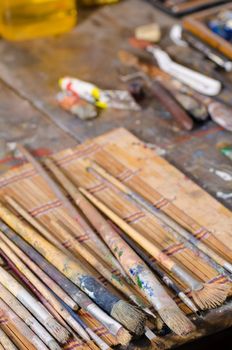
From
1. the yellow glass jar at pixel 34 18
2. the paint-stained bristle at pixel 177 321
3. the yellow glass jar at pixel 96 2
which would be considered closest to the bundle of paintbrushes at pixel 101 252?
the paint-stained bristle at pixel 177 321

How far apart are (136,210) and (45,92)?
1.76 ft

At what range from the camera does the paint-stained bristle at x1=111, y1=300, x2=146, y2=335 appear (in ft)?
3.33

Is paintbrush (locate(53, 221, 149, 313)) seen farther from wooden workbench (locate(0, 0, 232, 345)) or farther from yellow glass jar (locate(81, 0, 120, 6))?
yellow glass jar (locate(81, 0, 120, 6))

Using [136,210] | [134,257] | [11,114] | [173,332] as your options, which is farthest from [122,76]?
[173,332]

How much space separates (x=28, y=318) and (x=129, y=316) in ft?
0.53

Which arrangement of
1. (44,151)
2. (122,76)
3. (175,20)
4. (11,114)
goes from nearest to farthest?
(44,151)
(11,114)
(122,76)
(175,20)

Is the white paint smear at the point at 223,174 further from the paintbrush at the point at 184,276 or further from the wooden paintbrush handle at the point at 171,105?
the paintbrush at the point at 184,276

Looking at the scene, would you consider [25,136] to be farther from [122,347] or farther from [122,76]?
[122,347]

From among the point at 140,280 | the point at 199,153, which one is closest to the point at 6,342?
the point at 140,280

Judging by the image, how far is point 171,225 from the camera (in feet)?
4.11

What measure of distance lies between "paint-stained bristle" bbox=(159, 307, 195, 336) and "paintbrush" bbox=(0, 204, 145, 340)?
37 millimetres

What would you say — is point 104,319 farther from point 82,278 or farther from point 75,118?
point 75,118

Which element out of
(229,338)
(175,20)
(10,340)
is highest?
(175,20)

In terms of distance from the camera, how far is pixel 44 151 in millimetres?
1494
